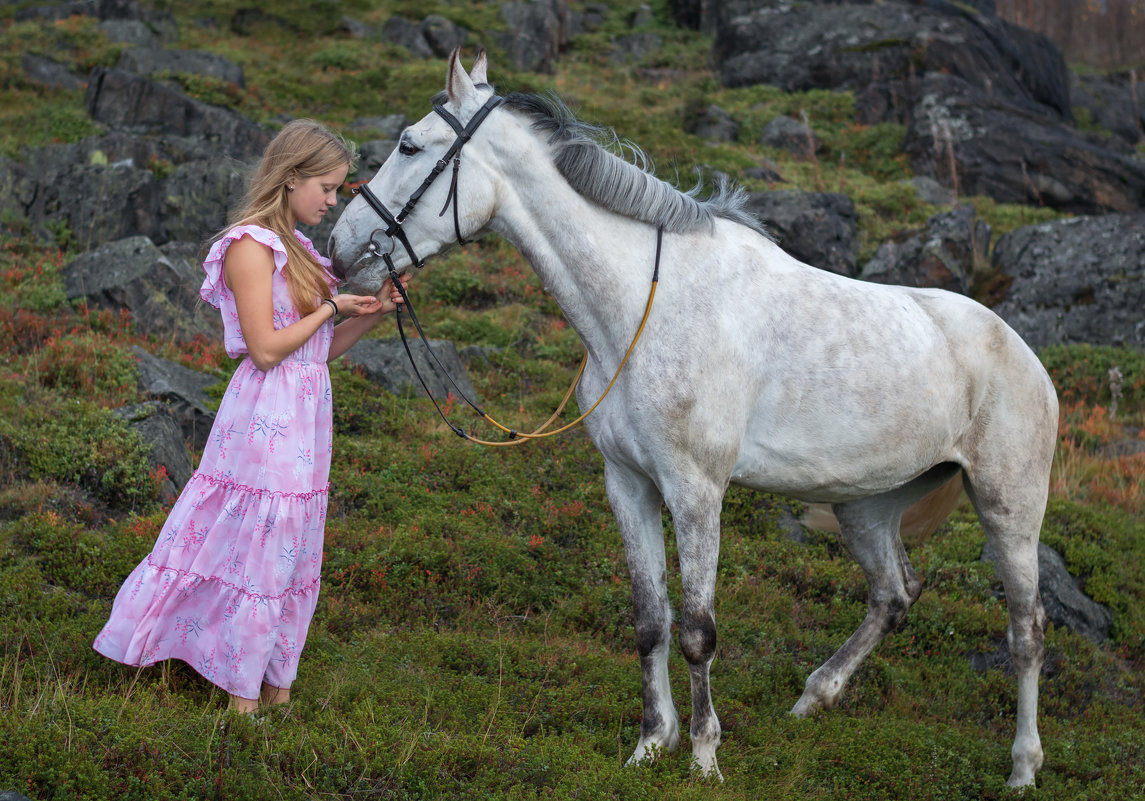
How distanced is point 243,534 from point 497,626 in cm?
213

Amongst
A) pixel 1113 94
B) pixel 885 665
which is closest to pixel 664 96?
pixel 1113 94

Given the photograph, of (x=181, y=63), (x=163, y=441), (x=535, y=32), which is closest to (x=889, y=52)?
(x=535, y=32)

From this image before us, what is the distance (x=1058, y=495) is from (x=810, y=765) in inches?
204

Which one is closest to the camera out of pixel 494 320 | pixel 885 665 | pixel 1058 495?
pixel 885 665

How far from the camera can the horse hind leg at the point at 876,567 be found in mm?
5340

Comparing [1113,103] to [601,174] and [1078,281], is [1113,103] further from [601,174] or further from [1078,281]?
[601,174]

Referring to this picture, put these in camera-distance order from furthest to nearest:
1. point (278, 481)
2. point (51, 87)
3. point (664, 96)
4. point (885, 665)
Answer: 1. point (664, 96)
2. point (51, 87)
3. point (885, 665)
4. point (278, 481)

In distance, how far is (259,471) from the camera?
4012mm

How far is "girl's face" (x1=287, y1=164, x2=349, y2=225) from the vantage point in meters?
4.17

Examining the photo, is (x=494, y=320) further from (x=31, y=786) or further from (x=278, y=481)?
(x=31, y=786)

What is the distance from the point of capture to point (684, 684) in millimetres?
5324

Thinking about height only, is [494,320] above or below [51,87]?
below

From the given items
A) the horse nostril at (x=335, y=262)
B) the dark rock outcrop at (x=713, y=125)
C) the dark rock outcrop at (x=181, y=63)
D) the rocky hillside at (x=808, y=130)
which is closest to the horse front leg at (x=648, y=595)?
the horse nostril at (x=335, y=262)

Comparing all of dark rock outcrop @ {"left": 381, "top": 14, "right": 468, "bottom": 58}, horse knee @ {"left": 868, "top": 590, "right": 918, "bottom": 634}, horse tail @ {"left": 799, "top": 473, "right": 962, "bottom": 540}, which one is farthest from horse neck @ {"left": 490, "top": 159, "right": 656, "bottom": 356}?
dark rock outcrop @ {"left": 381, "top": 14, "right": 468, "bottom": 58}
